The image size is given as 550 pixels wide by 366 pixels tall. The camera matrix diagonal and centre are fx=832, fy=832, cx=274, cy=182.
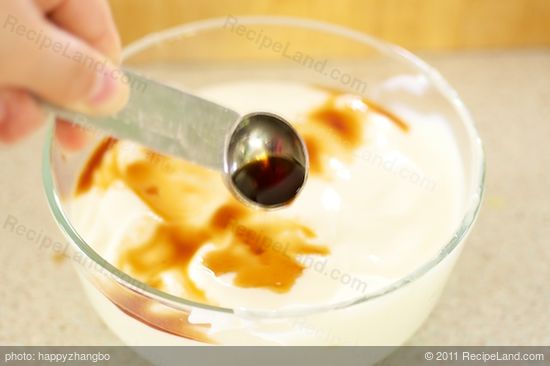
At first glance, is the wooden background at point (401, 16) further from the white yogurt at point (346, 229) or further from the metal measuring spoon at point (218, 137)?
the metal measuring spoon at point (218, 137)

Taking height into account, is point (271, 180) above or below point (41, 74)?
below

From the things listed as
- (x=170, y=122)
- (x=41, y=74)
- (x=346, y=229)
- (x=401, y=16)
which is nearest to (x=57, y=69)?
(x=41, y=74)

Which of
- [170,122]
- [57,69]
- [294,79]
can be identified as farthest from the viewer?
[294,79]

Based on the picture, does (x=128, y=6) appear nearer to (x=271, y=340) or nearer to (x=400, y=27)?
(x=400, y=27)

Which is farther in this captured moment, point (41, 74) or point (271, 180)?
point (271, 180)

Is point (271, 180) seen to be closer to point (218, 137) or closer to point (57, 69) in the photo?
point (218, 137)

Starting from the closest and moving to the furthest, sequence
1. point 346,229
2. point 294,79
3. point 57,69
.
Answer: point 57,69, point 346,229, point 294,79

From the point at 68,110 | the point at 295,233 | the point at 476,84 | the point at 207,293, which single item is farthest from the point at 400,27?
the point at 68,110

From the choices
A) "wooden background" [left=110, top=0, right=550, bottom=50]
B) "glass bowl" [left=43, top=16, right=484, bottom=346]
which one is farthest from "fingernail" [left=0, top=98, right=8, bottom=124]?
"wooden background" [left=110, top=0, right=550, bottom=50]
